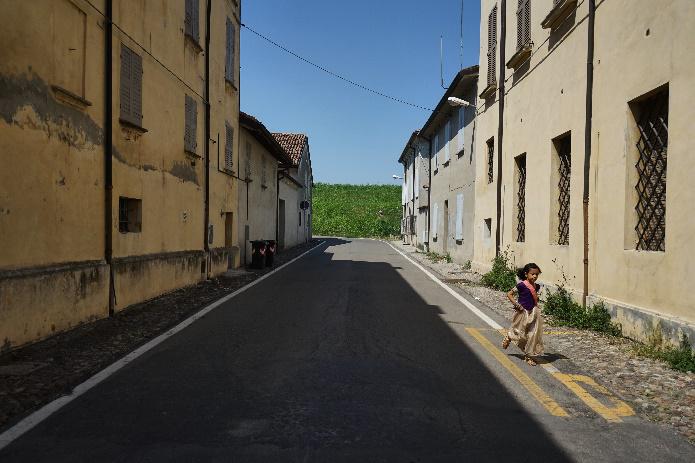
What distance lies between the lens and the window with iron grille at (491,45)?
15625 millimetres

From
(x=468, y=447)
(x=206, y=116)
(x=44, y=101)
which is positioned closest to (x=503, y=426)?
(x=468, y=447)

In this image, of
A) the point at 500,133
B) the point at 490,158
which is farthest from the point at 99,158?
the point at 490,158

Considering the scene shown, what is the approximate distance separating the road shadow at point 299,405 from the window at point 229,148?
9275mm

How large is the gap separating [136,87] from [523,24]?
848 cm

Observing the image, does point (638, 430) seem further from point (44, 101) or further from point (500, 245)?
point (500, 245)

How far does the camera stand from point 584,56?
9172 mm

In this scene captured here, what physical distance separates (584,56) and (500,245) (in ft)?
20.1

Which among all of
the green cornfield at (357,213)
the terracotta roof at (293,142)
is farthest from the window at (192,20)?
the green cornfield at (357,213)

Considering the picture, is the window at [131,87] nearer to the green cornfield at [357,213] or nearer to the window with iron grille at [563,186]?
the window with iron grille at [563,186]

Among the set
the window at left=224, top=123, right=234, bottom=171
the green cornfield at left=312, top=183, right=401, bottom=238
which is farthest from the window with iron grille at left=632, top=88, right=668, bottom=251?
the green cornfield at left=312, top=183, right=401, bottom=238

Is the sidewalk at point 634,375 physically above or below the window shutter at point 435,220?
below

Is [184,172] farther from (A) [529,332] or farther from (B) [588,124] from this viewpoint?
(A) [529,332]

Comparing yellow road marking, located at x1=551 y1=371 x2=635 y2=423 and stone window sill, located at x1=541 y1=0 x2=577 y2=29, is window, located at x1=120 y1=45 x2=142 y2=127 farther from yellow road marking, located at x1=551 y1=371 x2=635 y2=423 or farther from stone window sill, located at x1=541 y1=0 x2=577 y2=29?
yellow road marking, located at x1=551 y1=371 x2=635 y2=423

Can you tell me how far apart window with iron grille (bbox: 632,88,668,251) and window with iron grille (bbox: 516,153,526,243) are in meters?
5.44
